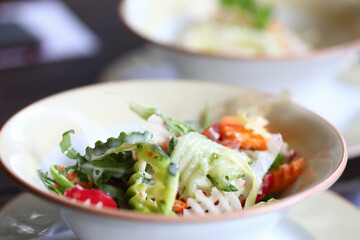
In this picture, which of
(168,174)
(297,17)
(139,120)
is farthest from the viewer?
(297,17)

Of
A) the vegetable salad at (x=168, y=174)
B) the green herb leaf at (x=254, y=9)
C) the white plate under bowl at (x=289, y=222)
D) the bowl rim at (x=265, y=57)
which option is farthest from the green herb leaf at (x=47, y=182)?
the green herb leaf at (x=254, y=9)

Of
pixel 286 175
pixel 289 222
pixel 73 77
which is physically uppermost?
pixel 286 175

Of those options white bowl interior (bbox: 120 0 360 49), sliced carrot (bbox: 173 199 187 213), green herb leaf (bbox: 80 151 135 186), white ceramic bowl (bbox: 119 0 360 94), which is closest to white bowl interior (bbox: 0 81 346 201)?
green herb leaf (bbox: 80 151 135 186)

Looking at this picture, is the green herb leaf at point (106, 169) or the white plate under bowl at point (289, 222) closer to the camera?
the green herb leaf at point (106, 169)

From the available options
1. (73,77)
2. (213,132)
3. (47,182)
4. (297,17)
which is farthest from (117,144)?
(297,17)

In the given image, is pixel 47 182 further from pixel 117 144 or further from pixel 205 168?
pixel 205 168

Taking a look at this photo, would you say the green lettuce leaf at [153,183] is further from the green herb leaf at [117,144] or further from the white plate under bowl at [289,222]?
the white plate under bowl at [289,222]
